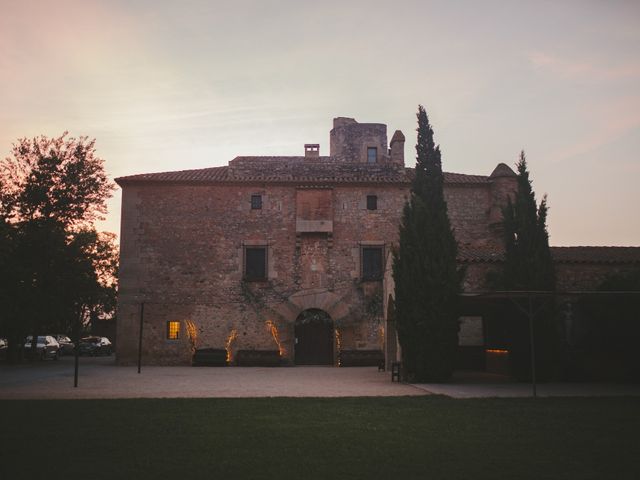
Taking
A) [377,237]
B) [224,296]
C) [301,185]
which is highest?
[301,185]

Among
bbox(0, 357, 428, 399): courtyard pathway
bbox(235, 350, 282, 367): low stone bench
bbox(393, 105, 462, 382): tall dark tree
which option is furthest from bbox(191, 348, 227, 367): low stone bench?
bbox(393, 105, 462, 382): tall dark tree

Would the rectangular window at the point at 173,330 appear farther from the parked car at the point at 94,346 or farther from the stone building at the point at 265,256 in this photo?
the parked car at the point at 94,346

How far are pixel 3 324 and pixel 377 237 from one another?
17.0 metres

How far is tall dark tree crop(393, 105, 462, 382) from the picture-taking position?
16.9 m

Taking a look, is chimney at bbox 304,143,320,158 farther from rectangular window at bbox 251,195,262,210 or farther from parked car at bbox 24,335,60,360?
parked car at bbox 24,335,60,360

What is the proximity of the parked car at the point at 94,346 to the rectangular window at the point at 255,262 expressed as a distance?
18.4 meters

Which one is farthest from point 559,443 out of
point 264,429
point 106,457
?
point 106,457

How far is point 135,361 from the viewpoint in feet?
83.5

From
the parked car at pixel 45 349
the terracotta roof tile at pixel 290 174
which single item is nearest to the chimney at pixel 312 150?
the terracotta roof tile at pixel 290 174

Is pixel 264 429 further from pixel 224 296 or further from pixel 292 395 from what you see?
pixel 224 296

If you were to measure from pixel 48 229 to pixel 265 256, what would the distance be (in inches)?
404

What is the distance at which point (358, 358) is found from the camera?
25609 millimetres

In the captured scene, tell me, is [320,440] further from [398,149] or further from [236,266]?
[398,149]

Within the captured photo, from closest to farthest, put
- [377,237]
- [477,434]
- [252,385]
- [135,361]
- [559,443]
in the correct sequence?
[559,443]
[477,434]
[252,385]
[135,361]
[377,237]
